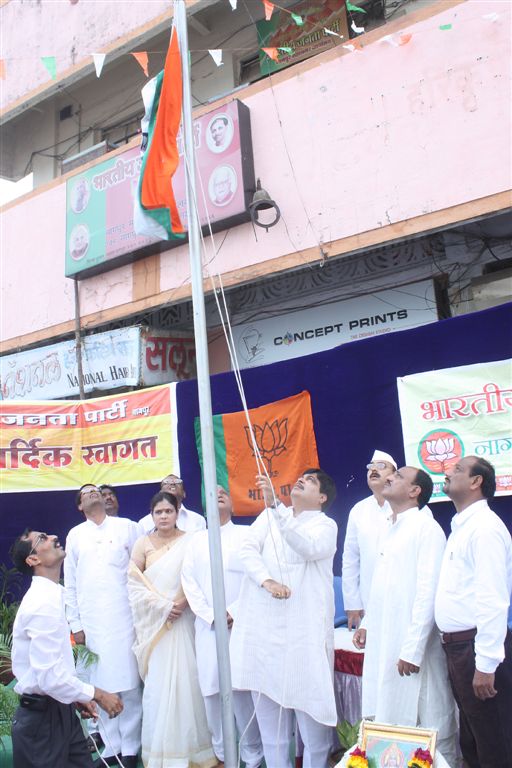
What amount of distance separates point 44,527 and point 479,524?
4807 mm

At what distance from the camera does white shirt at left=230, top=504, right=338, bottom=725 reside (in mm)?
3723

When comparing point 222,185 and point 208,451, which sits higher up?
point 222,185

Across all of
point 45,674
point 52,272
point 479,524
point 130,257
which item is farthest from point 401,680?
point 52,272

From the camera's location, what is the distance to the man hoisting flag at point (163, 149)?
3965mm

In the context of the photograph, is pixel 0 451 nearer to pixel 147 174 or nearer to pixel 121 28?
pixel 147 174

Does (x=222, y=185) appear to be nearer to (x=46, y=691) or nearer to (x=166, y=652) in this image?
(x=166, y=652)

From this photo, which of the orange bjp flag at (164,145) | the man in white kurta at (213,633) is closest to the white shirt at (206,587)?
the man in white kurta at (213,633)

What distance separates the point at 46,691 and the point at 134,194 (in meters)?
5.67

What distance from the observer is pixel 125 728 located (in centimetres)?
454

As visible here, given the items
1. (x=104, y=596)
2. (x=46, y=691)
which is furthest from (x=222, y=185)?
(x=46, y=691)

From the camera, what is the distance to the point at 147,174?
400cm

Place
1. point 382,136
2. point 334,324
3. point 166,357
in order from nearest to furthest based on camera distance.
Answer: point 382,136 → point 334,324 → point 166,357

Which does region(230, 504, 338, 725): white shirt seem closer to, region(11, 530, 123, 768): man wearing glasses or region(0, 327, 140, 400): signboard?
region(11, 530, 123, 768): man wearing glasses

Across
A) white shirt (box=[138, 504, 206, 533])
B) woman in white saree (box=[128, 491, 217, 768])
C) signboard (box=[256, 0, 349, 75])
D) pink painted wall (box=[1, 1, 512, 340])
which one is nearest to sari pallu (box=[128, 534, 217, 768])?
woman in white saree (box=[128, 491, 217, 768])
